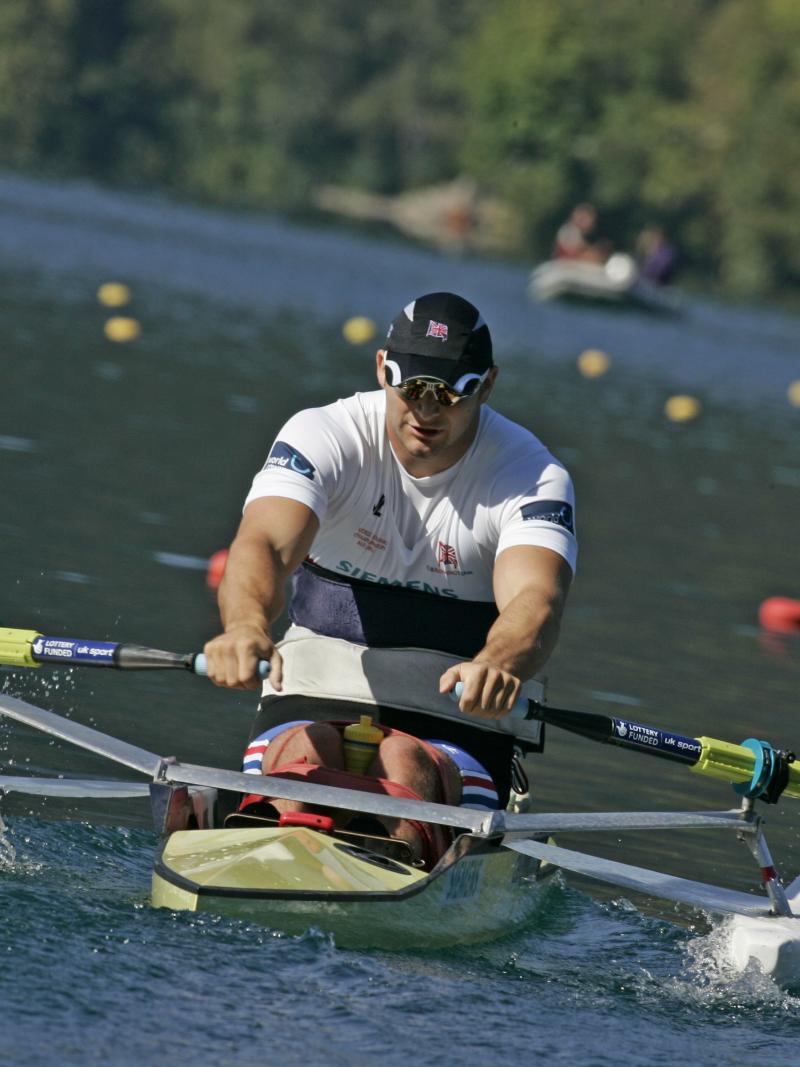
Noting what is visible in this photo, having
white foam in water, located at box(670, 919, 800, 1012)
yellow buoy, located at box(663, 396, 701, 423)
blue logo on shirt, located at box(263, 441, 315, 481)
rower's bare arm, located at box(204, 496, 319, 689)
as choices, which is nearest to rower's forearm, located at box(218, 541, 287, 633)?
rower's bare arm, located at box(204, 496, 319, 689)

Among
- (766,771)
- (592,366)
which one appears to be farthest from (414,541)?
(592,366)

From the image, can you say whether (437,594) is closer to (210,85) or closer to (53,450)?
(53,450)

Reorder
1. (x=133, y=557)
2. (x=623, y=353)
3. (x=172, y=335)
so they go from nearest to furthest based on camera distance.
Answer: (x=133, y=557) < (x=172, y=335) < (x=623, y=353)

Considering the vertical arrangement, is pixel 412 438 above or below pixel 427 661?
above

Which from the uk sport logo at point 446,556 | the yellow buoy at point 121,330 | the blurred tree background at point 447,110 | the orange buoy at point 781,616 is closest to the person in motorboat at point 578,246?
the yellow buoy at point 121,330

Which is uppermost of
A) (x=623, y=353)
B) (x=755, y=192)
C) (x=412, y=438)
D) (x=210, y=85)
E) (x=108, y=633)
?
(x=210, y=85)

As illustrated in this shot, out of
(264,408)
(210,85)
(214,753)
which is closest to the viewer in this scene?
(214,753)

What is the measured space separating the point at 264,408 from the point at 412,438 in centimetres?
1346

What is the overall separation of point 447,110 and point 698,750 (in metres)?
98.7

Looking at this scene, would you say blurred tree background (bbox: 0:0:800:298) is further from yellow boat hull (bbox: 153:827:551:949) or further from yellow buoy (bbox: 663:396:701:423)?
yellow boat hull (bbox: 153:827:551:949)

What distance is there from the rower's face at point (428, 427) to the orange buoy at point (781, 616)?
266 inches

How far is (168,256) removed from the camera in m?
40.2

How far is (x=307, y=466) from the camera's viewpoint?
241 inches

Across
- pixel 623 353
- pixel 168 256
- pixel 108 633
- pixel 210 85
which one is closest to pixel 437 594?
pixel 108 633
